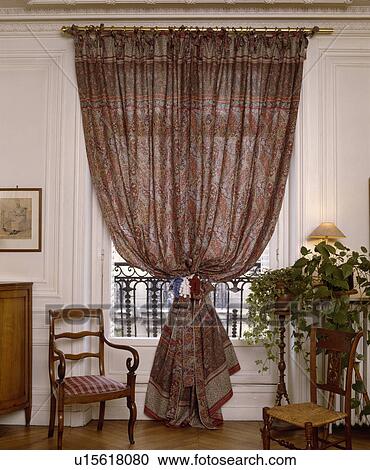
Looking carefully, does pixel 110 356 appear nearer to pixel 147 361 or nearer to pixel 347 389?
pixel 147 361

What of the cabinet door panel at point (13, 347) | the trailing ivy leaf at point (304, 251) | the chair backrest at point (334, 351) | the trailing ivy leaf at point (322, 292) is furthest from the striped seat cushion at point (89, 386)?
the trailing ivy leaf at point (304, 251)

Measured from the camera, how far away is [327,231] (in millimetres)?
4762

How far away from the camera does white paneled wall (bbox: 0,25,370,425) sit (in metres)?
5.02

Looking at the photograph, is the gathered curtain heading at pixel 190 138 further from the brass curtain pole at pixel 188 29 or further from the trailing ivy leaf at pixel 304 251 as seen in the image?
the trailing ivy leaf at pixel 304 251

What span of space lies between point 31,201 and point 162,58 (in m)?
1.64

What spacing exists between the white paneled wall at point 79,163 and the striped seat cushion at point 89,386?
2.21 ft

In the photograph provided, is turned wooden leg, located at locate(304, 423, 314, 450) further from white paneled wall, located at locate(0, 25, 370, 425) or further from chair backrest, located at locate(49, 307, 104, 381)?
chair backrest, located at locate(49, 307, 104, 381)

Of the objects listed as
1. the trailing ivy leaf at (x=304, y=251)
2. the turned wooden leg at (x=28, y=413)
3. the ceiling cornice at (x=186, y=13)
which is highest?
the ceiling cornice at (x=186, y=13)

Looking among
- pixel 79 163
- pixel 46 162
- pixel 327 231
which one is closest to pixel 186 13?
pixel 79 163

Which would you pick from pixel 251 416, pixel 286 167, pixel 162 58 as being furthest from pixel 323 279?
pixel 162 58

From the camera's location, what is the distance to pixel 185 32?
4.98 m

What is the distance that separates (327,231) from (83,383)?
7.27ft

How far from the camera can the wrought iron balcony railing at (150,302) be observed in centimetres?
515

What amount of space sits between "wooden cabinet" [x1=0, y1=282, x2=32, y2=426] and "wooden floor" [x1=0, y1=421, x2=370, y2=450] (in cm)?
25
